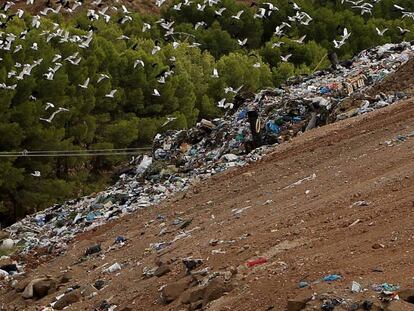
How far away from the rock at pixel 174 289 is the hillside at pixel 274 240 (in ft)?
0.04

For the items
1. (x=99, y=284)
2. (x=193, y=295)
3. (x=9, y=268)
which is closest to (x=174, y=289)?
(x=193, y=295)

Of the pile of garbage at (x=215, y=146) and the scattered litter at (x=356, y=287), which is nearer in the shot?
the scattered litter at (x=356, y=287)

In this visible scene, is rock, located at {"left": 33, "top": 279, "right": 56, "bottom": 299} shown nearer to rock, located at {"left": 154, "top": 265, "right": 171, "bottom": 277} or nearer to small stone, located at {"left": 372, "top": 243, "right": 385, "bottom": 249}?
rock, located at {"left": 154, "top": 265, "right": 171, "bottom": 277}

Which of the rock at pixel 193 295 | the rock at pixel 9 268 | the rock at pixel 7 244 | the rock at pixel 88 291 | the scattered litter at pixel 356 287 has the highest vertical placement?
the scattered litter at pixel 356 287

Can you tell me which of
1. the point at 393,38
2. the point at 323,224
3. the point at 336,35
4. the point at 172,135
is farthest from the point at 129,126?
the point at 323,224

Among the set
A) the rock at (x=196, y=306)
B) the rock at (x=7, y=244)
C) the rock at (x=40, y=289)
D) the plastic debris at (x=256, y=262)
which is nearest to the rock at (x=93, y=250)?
the rock at (x=40, y=289)

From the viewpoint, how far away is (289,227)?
7.92m

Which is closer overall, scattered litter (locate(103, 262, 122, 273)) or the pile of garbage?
scattered litter (locate(103, 262, 122, 273))

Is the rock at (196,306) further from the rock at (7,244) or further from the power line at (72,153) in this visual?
the power line at (72,153)

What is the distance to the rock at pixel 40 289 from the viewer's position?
31.2ft

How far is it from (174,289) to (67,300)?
1.81 meters

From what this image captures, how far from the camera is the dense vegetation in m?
27.5

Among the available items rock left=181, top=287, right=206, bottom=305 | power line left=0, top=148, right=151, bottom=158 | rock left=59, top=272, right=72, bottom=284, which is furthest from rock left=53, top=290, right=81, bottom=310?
power line left=0, top=148, right=151, bottom=158

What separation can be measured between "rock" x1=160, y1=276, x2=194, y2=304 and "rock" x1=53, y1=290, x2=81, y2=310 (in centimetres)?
158
